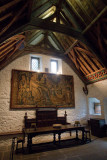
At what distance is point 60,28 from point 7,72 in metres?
3.41

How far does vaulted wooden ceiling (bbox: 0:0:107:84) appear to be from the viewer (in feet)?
13.6

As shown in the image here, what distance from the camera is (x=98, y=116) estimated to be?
7.47m

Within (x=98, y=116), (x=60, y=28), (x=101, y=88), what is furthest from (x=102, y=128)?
(x=60, y=28)

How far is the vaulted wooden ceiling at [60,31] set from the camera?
4.15 metres

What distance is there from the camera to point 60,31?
5398 mm

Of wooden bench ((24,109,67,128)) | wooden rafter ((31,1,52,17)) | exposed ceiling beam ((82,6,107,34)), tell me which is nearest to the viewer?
exposed ceiling beam ((82,6,107,34))

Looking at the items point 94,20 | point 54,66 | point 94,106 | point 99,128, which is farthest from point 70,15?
point 99,128

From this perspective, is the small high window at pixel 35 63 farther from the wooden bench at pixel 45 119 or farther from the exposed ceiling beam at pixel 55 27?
the exposed ceiling beam at pixel 55 27

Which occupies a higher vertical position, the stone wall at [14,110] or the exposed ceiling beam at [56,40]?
the exposed ceiling beam at [56,40]

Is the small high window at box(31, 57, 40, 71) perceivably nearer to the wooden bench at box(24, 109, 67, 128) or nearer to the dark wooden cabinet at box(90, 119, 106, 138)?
the wooden bench at box(24, 109, 67, 128)

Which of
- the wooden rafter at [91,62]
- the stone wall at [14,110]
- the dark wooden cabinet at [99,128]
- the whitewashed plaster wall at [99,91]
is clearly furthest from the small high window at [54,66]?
the dark wooden cabinet at [99,128]

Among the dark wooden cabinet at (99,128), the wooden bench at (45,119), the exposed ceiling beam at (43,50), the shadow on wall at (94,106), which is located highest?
the exposed ceiling beam at (43,50)

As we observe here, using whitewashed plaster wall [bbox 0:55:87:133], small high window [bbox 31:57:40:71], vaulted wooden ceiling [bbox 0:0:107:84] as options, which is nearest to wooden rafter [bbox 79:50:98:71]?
vaulted wooden ceiling [bbox 0:0:107:84]

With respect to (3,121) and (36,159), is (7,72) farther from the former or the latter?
(36,159)
